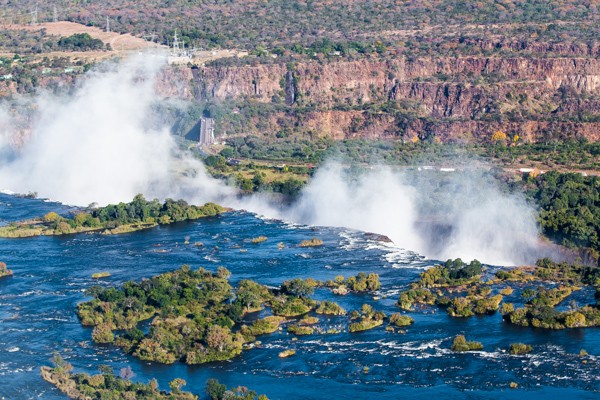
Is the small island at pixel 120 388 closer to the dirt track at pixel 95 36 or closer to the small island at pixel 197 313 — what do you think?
the small island at pixel 197 313

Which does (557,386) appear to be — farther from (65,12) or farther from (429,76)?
(65,12)

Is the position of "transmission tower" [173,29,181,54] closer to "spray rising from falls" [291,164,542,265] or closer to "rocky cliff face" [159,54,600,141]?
"rocky cliff face" [159,54,600,141]

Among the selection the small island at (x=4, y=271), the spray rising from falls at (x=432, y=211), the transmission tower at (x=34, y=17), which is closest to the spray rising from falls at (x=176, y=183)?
the spray rising from falls at (x=432, y=211)

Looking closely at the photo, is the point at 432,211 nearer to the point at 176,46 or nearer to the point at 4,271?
the point at 4,271

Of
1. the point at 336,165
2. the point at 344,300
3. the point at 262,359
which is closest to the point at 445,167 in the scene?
the point at 336,165

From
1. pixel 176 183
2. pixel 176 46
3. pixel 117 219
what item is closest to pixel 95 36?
pixel 176 46
